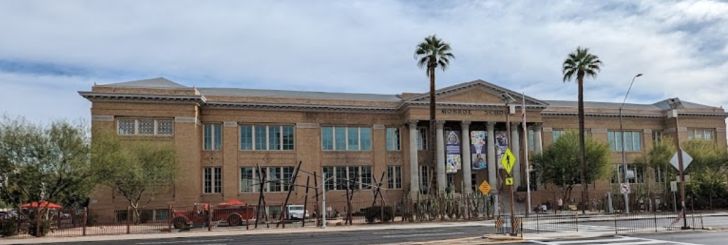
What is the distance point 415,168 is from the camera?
56.2m

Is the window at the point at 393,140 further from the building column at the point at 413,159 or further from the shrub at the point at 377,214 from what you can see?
the shrub at the point at 377,214

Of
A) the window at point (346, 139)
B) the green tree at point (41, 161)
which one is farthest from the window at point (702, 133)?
the green tree at point (41, 161)

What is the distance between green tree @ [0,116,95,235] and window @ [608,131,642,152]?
5152 cm

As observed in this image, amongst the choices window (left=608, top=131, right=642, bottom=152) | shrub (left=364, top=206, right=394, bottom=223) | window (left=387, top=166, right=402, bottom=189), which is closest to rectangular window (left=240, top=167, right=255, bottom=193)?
window (left=387, top=166, right=402, bottom=189)

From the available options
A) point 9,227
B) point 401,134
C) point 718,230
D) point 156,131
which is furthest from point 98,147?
point 718,230

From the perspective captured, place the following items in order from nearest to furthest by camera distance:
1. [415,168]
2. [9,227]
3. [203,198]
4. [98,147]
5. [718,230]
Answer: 1. [718,230]
2. [9,227]
3. [98,147]
4. [203,198]
5. [415,168]

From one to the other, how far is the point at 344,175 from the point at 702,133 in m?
41.0

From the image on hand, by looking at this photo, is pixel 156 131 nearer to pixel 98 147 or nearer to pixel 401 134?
pixel 98 147

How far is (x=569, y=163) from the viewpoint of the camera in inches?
2216

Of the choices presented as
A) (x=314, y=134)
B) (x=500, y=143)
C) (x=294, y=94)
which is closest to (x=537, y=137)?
→ (x=500, y=143)

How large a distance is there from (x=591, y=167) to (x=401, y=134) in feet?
57.7

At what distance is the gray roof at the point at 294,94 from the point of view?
56531 millimetres

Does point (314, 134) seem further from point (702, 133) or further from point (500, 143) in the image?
point (702, 133)

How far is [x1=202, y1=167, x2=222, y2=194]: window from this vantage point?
2080 inches
